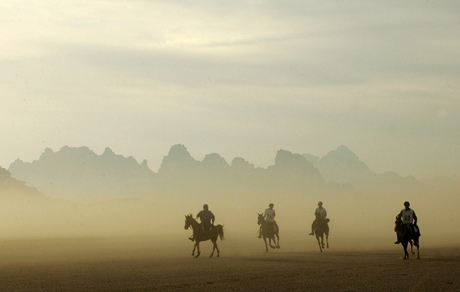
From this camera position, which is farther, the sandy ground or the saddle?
the saddle

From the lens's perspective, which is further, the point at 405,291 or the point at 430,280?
the point at 430,280

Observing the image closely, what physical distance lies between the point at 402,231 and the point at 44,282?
15518 mm

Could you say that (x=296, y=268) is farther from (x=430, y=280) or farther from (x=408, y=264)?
(x=430, y=280)

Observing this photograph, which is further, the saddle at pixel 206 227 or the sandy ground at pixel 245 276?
the saddle at pixel 206 227

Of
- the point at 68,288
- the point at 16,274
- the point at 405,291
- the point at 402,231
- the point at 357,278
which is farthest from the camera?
the point at 402,231

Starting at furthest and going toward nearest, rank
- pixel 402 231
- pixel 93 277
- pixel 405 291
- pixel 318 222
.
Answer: pixel 318 222
pixel 402 231
pixel 93 277
pixel 405 291

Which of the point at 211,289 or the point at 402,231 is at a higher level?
the point at 402,231

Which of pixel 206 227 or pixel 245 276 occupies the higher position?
pixel 206 227

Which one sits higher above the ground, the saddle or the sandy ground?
the saddle

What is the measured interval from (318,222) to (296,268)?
14.5m

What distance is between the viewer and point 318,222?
43.3 m

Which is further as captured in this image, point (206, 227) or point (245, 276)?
point (206, 227)

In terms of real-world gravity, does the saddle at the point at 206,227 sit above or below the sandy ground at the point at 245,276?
above

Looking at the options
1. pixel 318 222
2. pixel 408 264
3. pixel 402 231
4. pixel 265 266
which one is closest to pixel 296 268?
pixel 265 266
